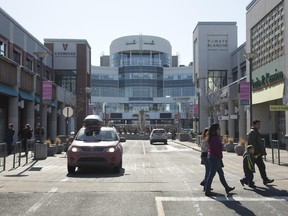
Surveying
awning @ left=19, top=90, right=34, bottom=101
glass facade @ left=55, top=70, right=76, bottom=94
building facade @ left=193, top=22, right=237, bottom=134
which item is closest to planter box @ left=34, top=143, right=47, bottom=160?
awning @ left=19, top=90, right=34, bottom=101

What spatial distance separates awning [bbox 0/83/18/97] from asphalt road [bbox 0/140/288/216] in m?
11.2

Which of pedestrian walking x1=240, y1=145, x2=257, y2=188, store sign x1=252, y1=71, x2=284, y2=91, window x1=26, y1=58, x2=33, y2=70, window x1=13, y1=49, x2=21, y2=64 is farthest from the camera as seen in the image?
window x1=26, y1=58, x2=33, y2=70

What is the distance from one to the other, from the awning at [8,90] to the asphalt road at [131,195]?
36.6ft

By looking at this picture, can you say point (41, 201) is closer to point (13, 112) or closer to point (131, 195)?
point (131, 195)

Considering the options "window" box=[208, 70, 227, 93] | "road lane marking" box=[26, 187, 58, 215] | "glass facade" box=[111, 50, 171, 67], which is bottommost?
"road lane marking" box=[26, 187, 58, 215]

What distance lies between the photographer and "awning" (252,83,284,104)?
28503 mm

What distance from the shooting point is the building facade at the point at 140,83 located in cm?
12062

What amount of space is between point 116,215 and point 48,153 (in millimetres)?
17240

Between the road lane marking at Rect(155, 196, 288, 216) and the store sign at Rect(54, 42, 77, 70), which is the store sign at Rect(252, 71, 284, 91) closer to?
the road lane marking at Rect(155, 196, 288, 216)

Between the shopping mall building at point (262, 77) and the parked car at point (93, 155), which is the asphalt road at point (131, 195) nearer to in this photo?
the parked car at point (93, 155)

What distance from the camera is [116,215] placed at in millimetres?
8531

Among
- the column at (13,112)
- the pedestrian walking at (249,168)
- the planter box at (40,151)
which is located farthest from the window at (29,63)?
the pedestrian walking at (249,168)

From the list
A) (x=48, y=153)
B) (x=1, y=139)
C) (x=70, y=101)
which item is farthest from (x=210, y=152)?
(x=70, y=101)

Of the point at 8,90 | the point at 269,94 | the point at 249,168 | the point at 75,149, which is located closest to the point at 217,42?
the point at 269,94
